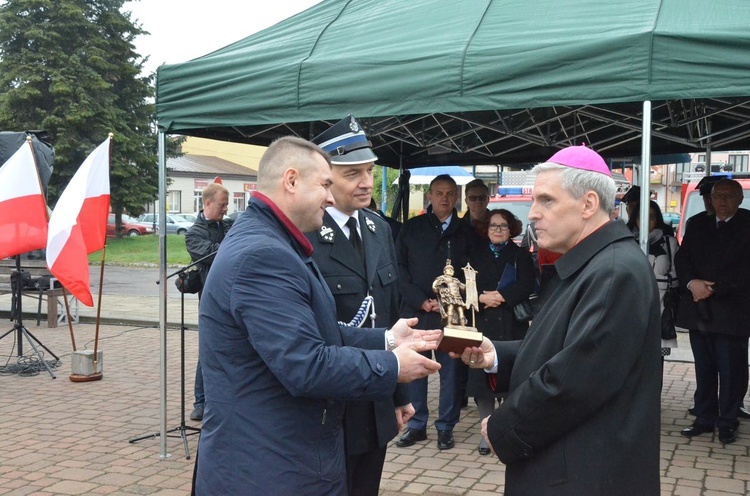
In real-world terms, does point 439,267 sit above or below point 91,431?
above

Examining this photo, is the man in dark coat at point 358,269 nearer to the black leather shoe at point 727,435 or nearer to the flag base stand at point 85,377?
the black leather shoe at point 727,435

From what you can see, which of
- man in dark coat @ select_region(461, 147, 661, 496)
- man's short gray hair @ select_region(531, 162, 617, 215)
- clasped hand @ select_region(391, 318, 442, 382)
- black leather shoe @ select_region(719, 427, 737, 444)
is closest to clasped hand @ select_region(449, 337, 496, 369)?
clasped hand @ select_region(391, 318, 442, 382)

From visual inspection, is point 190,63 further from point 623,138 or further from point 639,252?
point 623,138

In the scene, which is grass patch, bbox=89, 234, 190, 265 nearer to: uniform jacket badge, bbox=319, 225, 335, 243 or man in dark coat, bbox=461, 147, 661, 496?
uniform jacket badge, bbox=319, 225, 335, 243

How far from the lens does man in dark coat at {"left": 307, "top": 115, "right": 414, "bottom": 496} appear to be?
309cm

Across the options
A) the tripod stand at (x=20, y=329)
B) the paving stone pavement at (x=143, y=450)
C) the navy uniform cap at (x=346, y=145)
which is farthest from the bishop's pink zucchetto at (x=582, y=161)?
the tripod stand at (x=20, y=329)

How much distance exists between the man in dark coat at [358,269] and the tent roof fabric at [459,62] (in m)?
1.40

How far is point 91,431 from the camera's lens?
6465 mm

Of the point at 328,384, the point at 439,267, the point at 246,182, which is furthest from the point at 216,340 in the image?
the point at 246,182

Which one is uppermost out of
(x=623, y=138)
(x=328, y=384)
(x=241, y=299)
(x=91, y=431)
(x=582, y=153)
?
(x=623, y=138)

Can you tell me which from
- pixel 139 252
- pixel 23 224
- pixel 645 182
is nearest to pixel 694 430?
pixel 645 182

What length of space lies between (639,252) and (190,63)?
13.1 feet

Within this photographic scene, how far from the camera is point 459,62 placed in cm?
470

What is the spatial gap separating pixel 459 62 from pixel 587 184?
2.49 m
